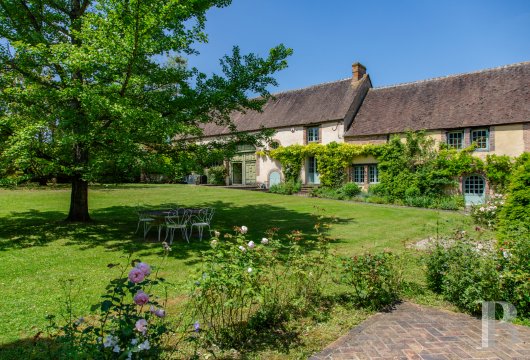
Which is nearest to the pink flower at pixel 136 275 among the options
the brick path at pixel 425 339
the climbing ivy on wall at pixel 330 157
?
the brick path at pixel 425 339

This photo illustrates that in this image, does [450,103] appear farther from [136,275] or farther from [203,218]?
[136,275]

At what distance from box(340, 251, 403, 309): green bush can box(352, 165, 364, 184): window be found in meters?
17.8

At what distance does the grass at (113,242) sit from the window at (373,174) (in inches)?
228

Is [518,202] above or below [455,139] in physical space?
below

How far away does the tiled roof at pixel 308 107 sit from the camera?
79.8 feet

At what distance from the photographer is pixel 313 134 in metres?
25.1

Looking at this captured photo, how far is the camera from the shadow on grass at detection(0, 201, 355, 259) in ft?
29.0

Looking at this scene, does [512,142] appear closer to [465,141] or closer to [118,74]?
[465,141]

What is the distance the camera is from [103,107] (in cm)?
789

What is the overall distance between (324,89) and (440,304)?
2328 cm

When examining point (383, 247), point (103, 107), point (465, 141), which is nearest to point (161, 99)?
point (103, 107)

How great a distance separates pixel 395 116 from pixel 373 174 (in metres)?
4.18

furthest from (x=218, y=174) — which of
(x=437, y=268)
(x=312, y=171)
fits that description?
(x=437, y=268)

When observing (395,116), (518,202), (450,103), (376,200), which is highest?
(450,103)
